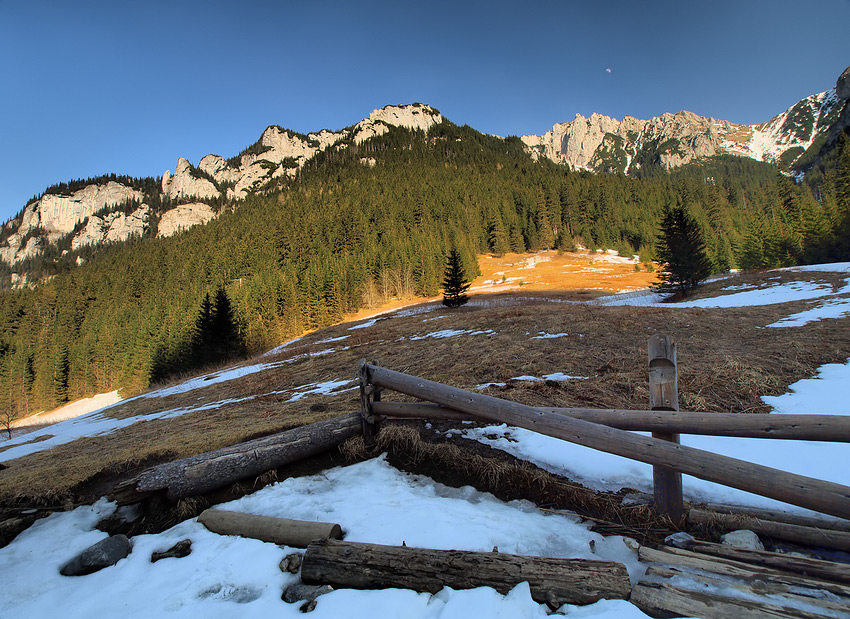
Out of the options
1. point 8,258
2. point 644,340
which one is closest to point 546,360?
point 644,340

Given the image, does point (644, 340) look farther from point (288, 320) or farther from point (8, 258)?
point (8, 258)

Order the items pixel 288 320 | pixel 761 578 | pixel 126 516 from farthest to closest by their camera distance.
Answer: pixel 288 320 → pixel 126 516 → pixel 761 578

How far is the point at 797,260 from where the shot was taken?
45844mm

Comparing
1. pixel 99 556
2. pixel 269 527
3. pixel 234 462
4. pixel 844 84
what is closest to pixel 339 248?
pixel 234 462

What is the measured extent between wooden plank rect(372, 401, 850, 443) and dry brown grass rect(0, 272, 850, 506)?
261 centimetres

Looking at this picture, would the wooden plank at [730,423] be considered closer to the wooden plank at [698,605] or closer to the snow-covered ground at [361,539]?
the snow-covered ground at [361,539]

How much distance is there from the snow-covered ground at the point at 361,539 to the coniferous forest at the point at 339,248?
4419 cm

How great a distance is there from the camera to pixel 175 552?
134 inches

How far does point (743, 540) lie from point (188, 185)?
23835 cm

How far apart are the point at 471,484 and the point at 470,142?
638 ft

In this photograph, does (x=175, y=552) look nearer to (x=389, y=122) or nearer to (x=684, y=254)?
(x=684, y=254)

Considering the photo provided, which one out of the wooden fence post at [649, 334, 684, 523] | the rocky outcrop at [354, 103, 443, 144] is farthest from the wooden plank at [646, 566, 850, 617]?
the rocky outcrop at [354, 103, 443, 144]

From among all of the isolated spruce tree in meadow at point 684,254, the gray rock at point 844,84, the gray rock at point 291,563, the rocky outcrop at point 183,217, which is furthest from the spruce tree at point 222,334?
the gray rock at point 844,84

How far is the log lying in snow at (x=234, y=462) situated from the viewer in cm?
406
